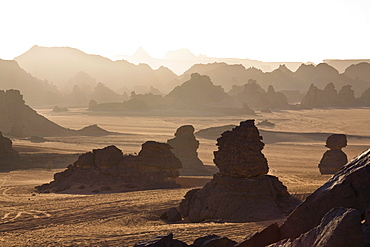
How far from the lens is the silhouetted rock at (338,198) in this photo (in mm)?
8398

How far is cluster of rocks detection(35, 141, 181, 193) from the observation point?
23.9 metres

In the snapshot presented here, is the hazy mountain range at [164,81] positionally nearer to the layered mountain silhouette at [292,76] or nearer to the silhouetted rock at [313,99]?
the layered mountain silhouette at [292,76]

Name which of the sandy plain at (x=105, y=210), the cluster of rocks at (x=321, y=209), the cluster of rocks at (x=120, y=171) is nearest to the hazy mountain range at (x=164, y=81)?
the sandy plain at (x=105, y=210)

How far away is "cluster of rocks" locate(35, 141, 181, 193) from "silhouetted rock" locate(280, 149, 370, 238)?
49.7 feet

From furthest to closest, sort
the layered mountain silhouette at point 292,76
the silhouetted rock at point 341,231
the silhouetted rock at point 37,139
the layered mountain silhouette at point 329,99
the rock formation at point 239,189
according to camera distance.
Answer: the layered mountain silhouette at point 292,76 → the layered mountain silhouette at point 329,99 → the silhouetted rock at point 37,139 → the rock formation at point 239,189 → the silhouetted rock at point 341,231

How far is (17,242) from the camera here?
507 inches

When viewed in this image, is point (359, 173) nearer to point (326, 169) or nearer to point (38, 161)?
point (326, 169)

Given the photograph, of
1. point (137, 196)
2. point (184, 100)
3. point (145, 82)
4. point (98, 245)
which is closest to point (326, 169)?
point (137, 196)

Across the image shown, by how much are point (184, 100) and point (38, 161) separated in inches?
2612

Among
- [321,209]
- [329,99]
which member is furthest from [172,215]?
[329,99]

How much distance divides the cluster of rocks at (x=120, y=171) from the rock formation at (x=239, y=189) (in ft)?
23.6

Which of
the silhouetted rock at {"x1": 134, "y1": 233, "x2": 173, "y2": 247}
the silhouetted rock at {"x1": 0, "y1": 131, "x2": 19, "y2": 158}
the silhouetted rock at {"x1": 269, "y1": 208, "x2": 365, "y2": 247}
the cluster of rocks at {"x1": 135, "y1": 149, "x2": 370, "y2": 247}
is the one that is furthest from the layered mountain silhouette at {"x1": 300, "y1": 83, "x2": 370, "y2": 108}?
the silhouetted rock at {"x1": 269, "y1": 208, "x2": 365, "y2": 247}

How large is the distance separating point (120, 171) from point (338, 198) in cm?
1701

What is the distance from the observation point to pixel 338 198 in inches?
336
